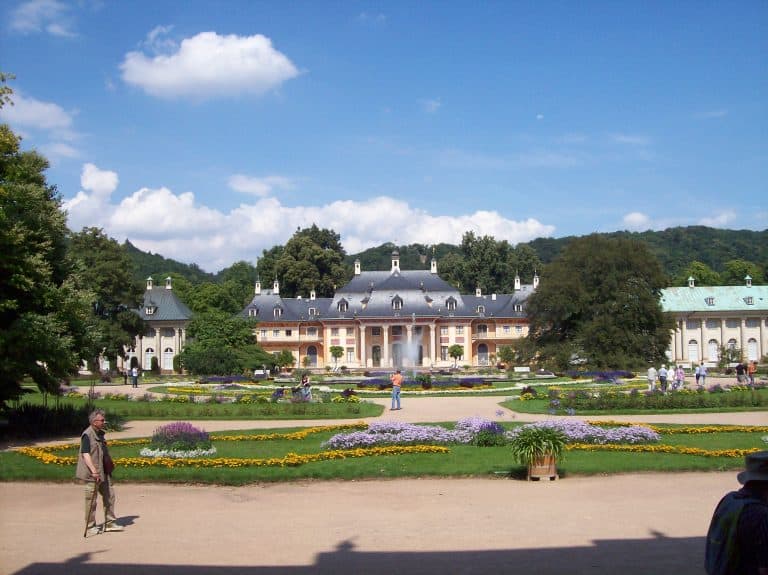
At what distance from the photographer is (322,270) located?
3593 inches

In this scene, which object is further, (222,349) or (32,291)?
(222,349)

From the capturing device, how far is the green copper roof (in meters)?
77.8

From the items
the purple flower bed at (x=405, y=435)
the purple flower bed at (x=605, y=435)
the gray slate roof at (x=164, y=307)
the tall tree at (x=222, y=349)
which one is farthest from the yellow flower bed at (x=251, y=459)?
the gray slate roof at (x=164, y=307)

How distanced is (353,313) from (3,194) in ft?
201

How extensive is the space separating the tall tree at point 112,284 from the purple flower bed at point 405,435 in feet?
126

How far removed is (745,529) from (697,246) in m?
149

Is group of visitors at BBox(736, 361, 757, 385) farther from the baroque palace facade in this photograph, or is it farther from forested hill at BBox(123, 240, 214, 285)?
forested hill at BBox(123, 240, 214, 285)

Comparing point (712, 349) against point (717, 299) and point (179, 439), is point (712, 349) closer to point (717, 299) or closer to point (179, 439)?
point (717, 299)

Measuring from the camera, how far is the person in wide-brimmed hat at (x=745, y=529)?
15.6 feet

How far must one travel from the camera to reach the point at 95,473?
9742 mm

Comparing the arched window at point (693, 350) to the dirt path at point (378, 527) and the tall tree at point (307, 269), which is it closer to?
the tall tree at point (307, 269)

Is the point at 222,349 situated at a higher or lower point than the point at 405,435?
higher

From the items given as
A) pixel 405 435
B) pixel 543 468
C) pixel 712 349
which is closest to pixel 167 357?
pixel 712 349

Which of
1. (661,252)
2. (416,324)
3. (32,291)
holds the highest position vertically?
(661,252)
